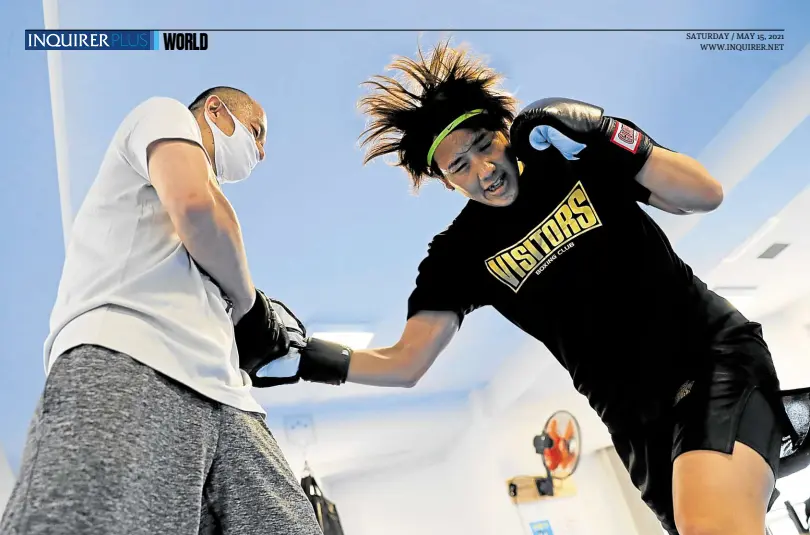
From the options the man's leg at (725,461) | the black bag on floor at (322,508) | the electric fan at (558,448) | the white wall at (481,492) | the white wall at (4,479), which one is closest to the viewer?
the man's leg at (725,461)

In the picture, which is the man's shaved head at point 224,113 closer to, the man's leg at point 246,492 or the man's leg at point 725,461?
the man's leg at point 246,492

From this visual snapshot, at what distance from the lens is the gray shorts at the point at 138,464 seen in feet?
2.24

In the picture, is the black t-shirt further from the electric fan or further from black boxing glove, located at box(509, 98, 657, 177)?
the electric fan

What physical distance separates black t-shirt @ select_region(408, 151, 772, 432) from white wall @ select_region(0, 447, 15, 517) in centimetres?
313

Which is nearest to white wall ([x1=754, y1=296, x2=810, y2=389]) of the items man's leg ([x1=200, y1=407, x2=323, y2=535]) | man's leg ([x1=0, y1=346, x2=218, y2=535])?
man's leg ([x1=200, y1=407, x2=323, y2=535])

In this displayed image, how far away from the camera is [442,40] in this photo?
2375 millimetres

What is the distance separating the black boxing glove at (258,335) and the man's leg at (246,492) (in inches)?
14.3

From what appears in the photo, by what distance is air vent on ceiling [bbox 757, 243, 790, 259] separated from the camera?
3.87m

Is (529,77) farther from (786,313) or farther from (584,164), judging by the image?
(786,313)

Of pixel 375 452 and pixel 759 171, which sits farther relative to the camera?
pixel 375 452

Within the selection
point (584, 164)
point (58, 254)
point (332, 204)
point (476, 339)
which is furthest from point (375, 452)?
point (584, 164)

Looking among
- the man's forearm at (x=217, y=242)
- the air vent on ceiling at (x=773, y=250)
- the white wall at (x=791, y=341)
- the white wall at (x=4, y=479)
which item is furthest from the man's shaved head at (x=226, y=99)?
the white wall at (x=791, y=341)

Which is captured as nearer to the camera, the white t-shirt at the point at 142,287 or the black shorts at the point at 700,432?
the white t-shirt at the point at 142,287

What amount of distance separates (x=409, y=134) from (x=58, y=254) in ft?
5.20
